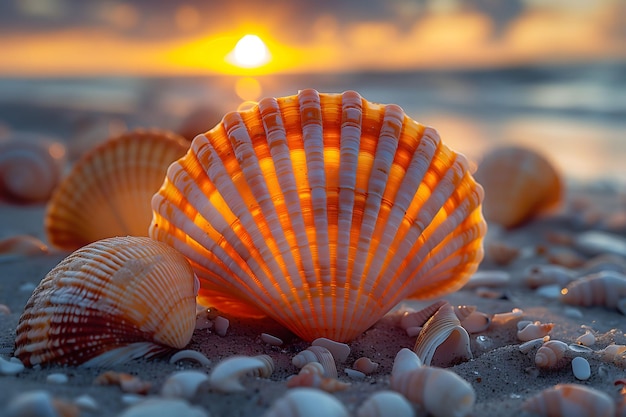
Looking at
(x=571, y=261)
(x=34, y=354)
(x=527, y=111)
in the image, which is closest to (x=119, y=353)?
(x=34, y=354)

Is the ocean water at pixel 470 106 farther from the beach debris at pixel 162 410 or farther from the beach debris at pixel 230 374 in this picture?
the beach debris at pixel 162 410

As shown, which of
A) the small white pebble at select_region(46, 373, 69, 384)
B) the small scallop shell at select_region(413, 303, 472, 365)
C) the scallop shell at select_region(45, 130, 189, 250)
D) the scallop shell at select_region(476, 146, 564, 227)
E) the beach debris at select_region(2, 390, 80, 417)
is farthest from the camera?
the scallop shell at select_region(476, 146, 564, 227)

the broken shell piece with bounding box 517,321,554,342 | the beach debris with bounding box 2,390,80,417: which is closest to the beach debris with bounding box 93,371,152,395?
the beach debris with bounding box 2,390,80,417

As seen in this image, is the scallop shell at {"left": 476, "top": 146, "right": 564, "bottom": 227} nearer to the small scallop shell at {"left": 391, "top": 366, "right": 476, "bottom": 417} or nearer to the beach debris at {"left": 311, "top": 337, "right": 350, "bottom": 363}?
the beach debris at {"left": 311, "top": 337, "right": 350, "bottom": 363}

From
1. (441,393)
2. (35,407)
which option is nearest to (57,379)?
(35,407)

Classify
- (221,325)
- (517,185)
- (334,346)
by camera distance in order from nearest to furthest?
(334,346)
(221,325)
(517,185)

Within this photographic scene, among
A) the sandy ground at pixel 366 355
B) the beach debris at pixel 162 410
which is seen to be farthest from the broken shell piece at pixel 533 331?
the beach debris at pixel 162 410

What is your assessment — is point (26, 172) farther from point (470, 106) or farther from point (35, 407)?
point (470, 106)
